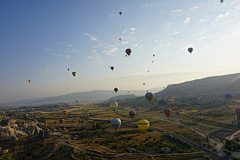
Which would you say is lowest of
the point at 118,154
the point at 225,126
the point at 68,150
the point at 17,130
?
the point at 225,126

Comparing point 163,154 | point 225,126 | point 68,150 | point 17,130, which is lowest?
point 225,126

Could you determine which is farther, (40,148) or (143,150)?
(143,150)

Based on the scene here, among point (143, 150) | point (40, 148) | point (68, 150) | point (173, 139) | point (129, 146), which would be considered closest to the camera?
point (68, 150)

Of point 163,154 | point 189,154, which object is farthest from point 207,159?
point 163,154

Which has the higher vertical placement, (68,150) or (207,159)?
(68,150)

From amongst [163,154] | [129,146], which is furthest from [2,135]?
[163,154]

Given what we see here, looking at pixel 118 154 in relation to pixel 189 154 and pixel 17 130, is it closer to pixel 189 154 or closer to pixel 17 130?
pixel 189 154

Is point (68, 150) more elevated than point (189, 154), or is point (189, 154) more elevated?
point (68, 150)

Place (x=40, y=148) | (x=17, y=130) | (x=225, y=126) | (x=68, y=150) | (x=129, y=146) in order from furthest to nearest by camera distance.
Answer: (x=225, y=126), (x=17, y=130), (x=129, y=146), (x=40, y=148), (x=68, y=150)

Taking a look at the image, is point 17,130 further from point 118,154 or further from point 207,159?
point 207,159
